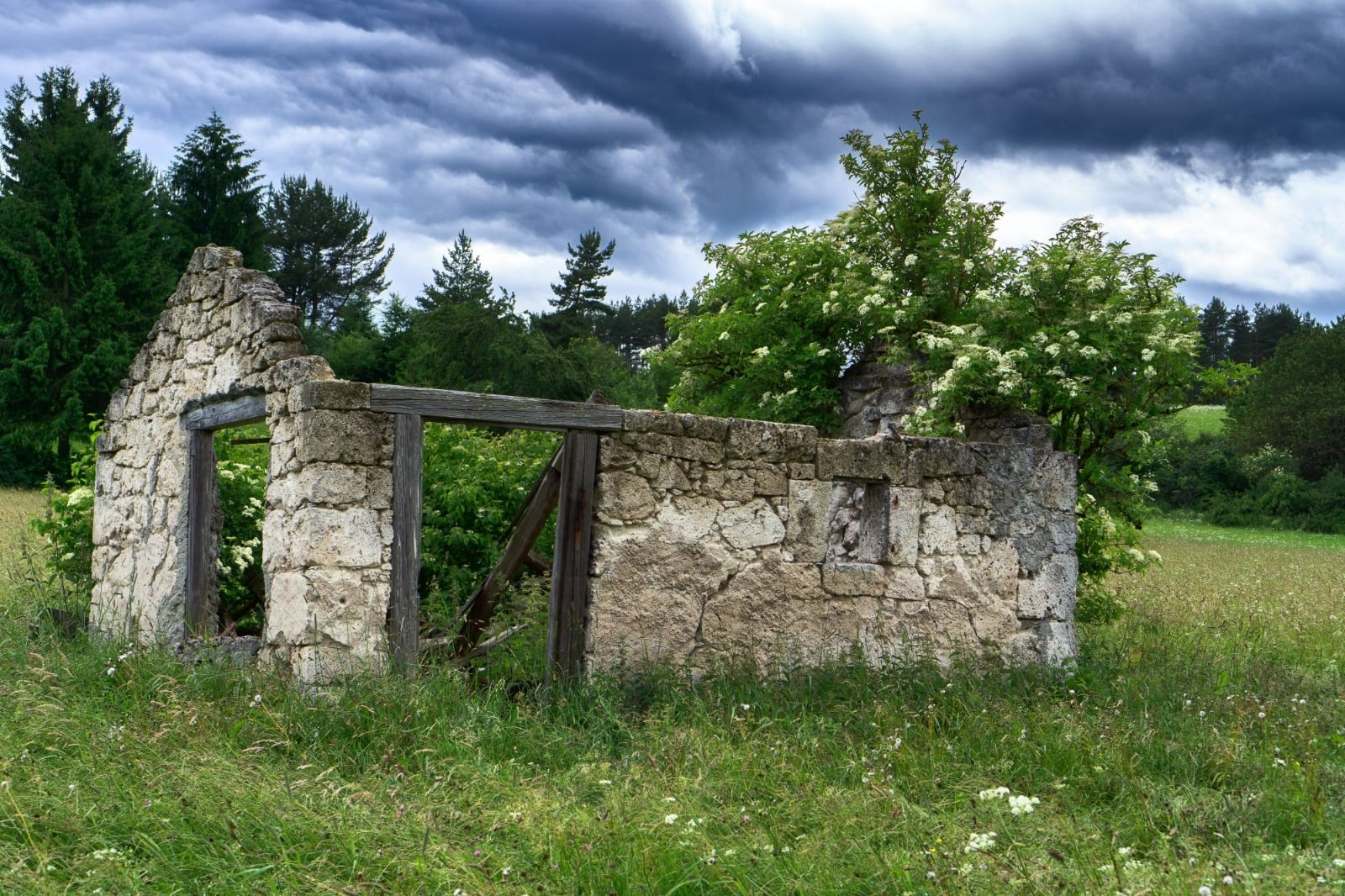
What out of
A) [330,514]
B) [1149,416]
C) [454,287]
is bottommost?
[330,514]

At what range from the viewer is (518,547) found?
6543 millimetres

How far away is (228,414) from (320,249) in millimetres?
35112

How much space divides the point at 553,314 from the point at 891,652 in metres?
29.6

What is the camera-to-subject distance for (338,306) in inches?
1494

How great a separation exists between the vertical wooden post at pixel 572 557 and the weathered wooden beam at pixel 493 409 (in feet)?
0.37

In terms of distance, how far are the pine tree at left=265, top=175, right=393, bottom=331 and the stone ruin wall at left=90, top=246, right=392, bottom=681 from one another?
1198 inches

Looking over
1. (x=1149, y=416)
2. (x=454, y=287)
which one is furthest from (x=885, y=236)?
(x=454, y=287)

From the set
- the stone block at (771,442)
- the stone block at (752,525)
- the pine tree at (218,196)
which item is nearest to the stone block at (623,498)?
the stone block at (752,525)

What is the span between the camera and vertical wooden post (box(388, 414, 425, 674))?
5480mm

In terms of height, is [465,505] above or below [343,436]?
below

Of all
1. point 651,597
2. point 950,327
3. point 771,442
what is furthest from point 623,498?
point 950,327

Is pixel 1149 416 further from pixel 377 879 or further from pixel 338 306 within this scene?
pixel 338 306

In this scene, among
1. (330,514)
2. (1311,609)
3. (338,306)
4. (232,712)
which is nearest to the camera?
(232,712)

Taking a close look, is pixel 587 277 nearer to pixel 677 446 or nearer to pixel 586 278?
pixel 586 278
